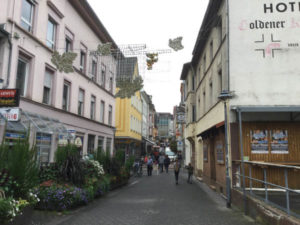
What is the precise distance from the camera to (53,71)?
615 inches

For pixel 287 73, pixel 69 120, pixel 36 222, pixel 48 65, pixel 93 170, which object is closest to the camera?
pixel 36 222

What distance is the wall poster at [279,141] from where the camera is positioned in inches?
408

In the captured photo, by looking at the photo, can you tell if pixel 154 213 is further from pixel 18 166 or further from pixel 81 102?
pixel 81 102

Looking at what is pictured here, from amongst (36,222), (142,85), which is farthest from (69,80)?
(36,222)

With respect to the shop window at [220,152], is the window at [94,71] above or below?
above


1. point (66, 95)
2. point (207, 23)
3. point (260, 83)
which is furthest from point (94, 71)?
point (260, 83)

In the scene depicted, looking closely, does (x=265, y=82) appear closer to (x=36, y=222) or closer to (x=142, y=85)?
(x=142, y=85)

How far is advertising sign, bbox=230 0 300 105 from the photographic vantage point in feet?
34.9

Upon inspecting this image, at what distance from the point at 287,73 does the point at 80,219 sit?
29.8 feet

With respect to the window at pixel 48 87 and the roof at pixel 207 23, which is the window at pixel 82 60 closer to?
the window at pixel 48 87

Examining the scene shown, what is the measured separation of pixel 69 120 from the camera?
56.6 feet

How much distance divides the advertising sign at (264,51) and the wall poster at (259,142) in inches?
45.5

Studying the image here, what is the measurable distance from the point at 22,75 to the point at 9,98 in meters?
3.73

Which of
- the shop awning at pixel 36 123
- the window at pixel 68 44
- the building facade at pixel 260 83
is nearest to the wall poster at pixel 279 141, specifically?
the building facade at pixel 260 83
